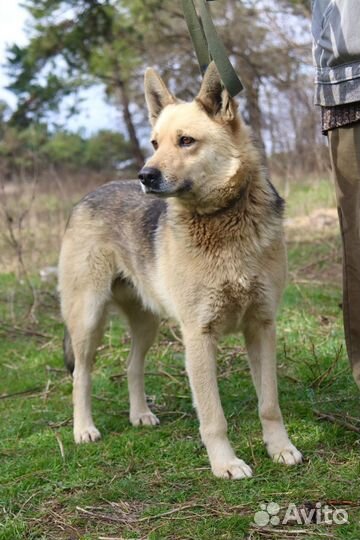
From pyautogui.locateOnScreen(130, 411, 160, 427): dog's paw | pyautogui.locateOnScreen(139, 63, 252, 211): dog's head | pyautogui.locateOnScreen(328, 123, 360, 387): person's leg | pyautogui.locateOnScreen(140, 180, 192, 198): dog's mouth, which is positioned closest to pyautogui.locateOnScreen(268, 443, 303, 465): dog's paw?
pyautogui.locateOnScreen(328, 123, 360, 387): person's leg

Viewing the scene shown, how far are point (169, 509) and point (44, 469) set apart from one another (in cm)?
95

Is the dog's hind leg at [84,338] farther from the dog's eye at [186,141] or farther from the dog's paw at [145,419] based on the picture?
the dog's eye at [186,141]

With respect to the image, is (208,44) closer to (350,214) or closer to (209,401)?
(350,214)

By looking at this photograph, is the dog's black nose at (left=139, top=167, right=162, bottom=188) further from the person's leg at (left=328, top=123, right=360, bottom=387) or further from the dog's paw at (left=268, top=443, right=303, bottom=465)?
the dog's paw at (left=268, top=443, right=303, bottom=465)

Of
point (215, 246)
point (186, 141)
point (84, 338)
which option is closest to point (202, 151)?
point (186, 141)

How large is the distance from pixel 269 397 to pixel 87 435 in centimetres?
130

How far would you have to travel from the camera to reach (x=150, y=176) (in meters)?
3.24

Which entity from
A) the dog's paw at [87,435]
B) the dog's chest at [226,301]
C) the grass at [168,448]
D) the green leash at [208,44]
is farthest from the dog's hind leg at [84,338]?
the green leash at [208,44]

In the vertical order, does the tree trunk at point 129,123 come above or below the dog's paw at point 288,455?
above

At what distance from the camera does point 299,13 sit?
36.9 ft

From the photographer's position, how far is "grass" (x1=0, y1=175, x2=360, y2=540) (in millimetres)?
2818

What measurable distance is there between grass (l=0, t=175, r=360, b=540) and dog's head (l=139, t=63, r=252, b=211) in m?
1.45

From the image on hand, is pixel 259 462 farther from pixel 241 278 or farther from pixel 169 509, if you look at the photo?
pixel 241 278

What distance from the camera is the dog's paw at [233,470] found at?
3.18 meters
